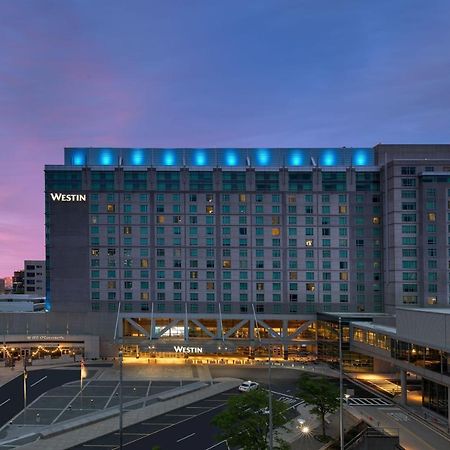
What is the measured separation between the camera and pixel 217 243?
4277 inches

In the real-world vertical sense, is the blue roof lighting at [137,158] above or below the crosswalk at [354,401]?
above

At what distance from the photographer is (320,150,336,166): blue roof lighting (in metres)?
110

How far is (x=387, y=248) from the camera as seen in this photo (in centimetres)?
10338

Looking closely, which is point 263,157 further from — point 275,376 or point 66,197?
point 275,376

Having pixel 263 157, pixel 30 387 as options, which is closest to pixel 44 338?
pixel 30 387

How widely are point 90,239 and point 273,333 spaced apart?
150 feet

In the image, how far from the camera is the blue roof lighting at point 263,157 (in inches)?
4363

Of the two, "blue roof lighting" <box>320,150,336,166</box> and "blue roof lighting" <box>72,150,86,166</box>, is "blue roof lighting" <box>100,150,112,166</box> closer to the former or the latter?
"blue roof lighting" <box>72,150,86,166</box>

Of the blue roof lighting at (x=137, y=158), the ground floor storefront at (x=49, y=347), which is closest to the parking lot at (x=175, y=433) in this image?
the ground floor storefront at (x=49, y=347)

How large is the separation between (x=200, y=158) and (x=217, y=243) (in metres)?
19.8

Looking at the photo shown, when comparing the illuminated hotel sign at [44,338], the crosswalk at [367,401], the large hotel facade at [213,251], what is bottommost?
the crosswalk at [367,401]

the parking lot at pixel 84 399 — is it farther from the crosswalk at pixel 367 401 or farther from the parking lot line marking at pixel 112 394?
the crosswalk at pixel 367 401

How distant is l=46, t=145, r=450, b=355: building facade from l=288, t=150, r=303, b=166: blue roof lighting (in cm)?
261

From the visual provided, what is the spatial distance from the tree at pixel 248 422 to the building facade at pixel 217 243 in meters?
61.7
